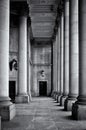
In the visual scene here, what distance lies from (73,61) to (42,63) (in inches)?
1993

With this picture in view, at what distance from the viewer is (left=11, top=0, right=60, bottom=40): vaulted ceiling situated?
44.9 m

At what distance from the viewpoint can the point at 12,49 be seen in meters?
50.9

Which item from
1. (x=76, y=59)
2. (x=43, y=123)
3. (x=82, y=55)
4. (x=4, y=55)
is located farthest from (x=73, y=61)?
(x=43, y=123)

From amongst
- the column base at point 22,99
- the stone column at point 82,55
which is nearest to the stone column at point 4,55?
the stone column at point 82,55

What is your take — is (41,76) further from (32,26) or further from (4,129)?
(4,129)

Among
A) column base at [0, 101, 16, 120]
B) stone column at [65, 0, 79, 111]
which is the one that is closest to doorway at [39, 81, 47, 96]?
stone column at [65, 0, 79, 111]

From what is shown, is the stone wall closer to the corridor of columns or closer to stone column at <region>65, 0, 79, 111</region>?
the corridor of columns

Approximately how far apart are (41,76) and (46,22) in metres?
23.8

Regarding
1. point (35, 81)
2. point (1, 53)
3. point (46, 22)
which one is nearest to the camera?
point (1, 53)

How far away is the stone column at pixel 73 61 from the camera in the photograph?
28.3 metres

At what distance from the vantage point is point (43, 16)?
53531 mm

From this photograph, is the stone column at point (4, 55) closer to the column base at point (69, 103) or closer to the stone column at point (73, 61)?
the column base at point (69, 103)

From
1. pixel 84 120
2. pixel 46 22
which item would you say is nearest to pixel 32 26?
pixel 46 22

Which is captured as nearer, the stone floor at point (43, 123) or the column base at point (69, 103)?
the stone floor at point (43, 123)
